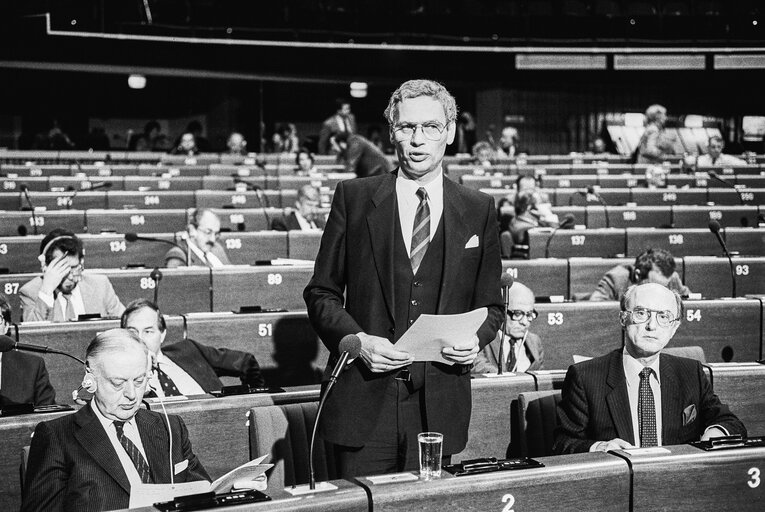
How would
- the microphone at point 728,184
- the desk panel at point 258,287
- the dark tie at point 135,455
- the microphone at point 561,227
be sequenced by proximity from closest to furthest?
the dark tie at point 135,455, the desk panel at point 258,287, the microphone at point 561,227, the microphone at point 728,184

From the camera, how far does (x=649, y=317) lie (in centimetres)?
270

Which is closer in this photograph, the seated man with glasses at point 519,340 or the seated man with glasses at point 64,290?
the seated man with glasses at point 519,340

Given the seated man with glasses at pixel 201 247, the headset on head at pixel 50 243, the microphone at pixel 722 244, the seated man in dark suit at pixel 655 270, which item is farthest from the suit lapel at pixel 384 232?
the seated man with glasses at pixel 201 247

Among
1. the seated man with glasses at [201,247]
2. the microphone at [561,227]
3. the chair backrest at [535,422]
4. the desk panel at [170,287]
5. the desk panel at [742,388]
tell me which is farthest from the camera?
the microphone at [561,227]

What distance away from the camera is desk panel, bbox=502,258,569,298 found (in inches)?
225

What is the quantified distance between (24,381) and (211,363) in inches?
29.3

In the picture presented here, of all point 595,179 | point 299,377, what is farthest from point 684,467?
point 595,179

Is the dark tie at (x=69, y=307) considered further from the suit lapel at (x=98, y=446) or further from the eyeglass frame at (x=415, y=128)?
the eyeglass frame at (x=415, y=128)

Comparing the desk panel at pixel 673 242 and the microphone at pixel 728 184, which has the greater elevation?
the microphone at pixel 728 184

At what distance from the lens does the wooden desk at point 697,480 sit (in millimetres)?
Answer: 1882

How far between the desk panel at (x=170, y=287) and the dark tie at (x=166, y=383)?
1.56 meters

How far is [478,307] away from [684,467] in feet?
1.78

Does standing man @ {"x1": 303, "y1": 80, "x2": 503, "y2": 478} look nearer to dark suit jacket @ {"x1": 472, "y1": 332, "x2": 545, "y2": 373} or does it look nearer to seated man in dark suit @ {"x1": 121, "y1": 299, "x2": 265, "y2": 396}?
seated man in dark suit @ {"x1": 121, "y1": 299, "x2": 265, "y2": 396}

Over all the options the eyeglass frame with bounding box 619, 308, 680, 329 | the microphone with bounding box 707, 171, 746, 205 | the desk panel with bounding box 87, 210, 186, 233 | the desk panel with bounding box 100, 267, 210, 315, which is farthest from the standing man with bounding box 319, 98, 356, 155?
the eyeglass frame with bounding box 619, 308, 680, 329
